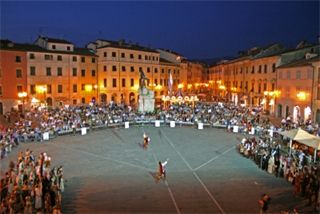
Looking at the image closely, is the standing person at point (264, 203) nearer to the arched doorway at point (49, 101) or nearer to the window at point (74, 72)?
the arched doorway at point (49, 101)

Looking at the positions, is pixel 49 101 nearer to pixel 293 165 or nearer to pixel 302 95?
pixel 302 95

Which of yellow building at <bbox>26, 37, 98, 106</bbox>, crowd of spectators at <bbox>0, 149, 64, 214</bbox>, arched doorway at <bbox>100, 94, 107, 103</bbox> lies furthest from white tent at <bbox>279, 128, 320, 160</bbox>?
arched doorway at <bbox>100, 94, 107, 103</bbox>

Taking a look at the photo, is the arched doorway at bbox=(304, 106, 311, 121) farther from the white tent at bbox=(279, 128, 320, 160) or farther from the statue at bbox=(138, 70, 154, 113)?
the statue at bbox=(138, 70, 154, 113)

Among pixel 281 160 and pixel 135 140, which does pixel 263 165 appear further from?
pixel 135 140

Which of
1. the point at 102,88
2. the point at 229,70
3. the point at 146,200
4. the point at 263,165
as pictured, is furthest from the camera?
the point at 229,70

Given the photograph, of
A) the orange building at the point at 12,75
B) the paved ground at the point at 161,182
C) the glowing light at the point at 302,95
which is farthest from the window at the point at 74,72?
the glowing light at the point at 302,95

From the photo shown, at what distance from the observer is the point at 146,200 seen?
49.9 feet

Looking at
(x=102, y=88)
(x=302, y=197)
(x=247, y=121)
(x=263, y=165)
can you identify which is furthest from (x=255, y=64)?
(x=302, y=197)

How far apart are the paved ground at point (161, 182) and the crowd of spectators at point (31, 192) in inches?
33.1

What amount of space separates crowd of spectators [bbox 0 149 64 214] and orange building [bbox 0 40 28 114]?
34656mm

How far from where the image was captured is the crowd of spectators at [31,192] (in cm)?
1290

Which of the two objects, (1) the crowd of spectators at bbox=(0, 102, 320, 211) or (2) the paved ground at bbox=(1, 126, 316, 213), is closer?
(2) the paved ground at bbox=(1, 126, 316, 213)

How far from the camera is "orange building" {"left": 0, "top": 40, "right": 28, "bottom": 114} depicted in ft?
158

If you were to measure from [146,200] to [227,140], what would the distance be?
55.8 ft
